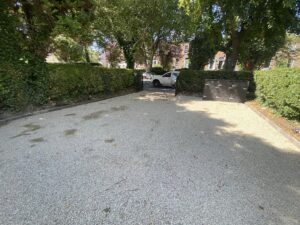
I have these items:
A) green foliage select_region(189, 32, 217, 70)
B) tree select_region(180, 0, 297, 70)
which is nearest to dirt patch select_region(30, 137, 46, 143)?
tree select_region(180, 0, 297, 70)

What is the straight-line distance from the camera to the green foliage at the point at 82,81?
718cm

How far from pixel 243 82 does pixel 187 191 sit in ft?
29.4

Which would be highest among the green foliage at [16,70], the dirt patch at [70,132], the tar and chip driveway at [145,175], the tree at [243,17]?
the tree at [243,17]

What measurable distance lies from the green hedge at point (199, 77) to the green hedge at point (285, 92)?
11.1 ft

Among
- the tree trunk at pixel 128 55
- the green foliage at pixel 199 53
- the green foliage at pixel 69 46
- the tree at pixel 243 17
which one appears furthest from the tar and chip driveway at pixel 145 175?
the green foliage at pixel 199 53

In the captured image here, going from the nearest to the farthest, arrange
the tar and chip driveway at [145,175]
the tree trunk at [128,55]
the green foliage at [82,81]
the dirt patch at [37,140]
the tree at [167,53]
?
1. the tar and chip driveway at [145,175]
2. the dirt patch at [37,140]
3. the green foliage at [82,81]
4. the tree trunk at [128,55]
5. the tree at [167,53]

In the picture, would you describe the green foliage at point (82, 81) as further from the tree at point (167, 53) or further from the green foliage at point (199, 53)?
the tree at point (167, 53)

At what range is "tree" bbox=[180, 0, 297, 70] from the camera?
34.2 ft

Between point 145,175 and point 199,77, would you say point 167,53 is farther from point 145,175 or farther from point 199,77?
point 145,175

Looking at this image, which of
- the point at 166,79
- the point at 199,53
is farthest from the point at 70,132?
the point at 199,53

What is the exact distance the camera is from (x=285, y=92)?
6.07 metres

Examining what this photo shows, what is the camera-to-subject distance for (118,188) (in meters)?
2.60

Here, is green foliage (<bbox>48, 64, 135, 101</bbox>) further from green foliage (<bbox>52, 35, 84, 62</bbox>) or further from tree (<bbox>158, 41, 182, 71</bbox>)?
tree (<bbox>158, 41, 182, 71</bbox>)

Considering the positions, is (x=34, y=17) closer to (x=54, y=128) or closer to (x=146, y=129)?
(x=54, y=128)
